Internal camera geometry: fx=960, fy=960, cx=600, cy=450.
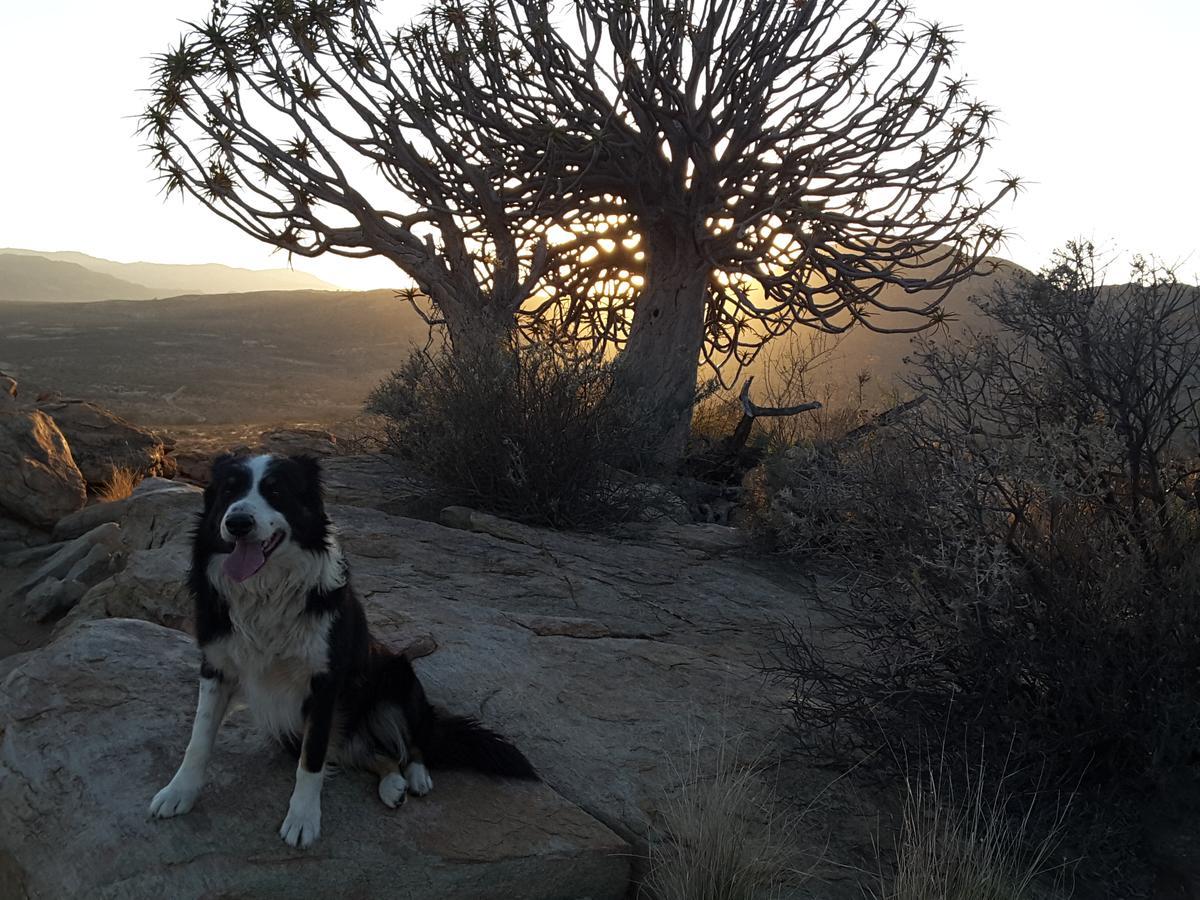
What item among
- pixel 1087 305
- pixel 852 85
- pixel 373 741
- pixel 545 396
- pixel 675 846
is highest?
pixel 852 85

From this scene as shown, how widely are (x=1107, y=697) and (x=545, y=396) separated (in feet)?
18.7

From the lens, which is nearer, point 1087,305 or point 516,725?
point 516,725

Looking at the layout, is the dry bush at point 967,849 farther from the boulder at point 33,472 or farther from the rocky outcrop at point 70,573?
the boulder at point 33,472

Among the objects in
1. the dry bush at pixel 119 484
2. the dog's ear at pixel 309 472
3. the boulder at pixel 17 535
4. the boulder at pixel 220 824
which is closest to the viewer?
the boulder at pixel 220 824

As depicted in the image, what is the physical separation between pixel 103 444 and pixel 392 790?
406 inches

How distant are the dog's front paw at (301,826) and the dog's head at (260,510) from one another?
84 cm

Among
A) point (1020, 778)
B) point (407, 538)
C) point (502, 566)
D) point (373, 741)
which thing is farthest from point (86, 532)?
point (1020, 778)

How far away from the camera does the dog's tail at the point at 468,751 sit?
3.90 meters

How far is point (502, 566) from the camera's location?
719cm

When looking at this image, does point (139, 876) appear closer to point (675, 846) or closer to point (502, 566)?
point (675, 846)

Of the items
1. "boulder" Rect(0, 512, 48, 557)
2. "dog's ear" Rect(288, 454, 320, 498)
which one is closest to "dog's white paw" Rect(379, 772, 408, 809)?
"dog's ear" Rect(288, 454, 320, 498)

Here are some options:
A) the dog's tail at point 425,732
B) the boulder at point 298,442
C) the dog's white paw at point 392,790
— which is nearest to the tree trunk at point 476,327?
the boulder at point 298,442

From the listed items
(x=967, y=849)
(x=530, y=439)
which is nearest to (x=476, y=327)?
(x=530, y=439)

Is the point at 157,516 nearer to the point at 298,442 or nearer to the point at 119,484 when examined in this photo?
the point at 119,484
